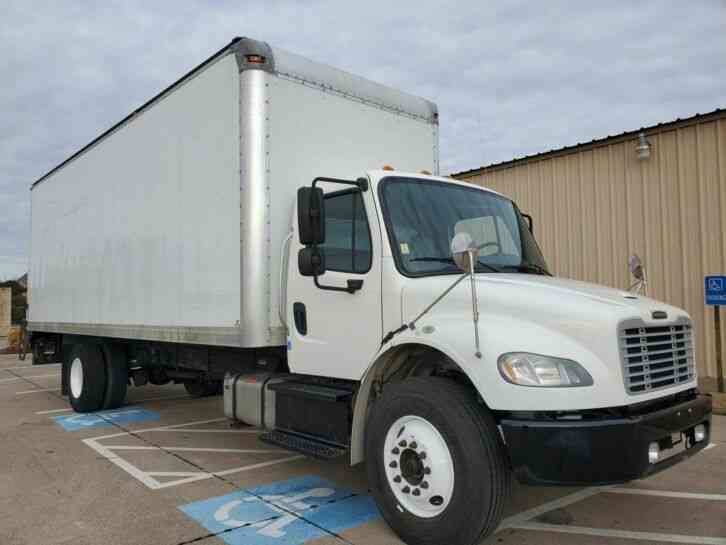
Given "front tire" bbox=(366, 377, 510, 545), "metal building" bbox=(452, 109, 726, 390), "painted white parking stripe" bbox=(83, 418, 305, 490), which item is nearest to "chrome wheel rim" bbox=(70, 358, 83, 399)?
"painted white parking stripe" bbox=(83, 418, 305, 490)

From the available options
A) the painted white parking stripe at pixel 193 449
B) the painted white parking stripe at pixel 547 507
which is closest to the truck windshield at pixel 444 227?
the painted white parking stripe at pixel 547 507

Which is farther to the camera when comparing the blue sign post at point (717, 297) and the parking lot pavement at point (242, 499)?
the blue sign post at point (717, 297)

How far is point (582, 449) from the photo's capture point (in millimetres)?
3188

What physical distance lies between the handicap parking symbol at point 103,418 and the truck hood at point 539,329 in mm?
5630

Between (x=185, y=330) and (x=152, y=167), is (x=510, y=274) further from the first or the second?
(x=152, y=167)

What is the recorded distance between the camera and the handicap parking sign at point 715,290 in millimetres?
8109

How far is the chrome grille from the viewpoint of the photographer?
3396 millimetres

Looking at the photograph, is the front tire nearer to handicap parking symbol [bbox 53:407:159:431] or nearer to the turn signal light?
the turn signal light

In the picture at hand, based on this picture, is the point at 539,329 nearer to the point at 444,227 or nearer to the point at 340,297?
the point at 444,227

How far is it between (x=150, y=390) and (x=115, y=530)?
748 centimetres

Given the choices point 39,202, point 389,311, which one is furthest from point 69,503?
point 39,202

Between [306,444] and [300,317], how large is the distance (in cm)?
100

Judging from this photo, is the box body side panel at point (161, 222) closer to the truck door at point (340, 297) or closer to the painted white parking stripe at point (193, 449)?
the truck door at point (340, 297)

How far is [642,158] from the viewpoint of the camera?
30.9 feet
